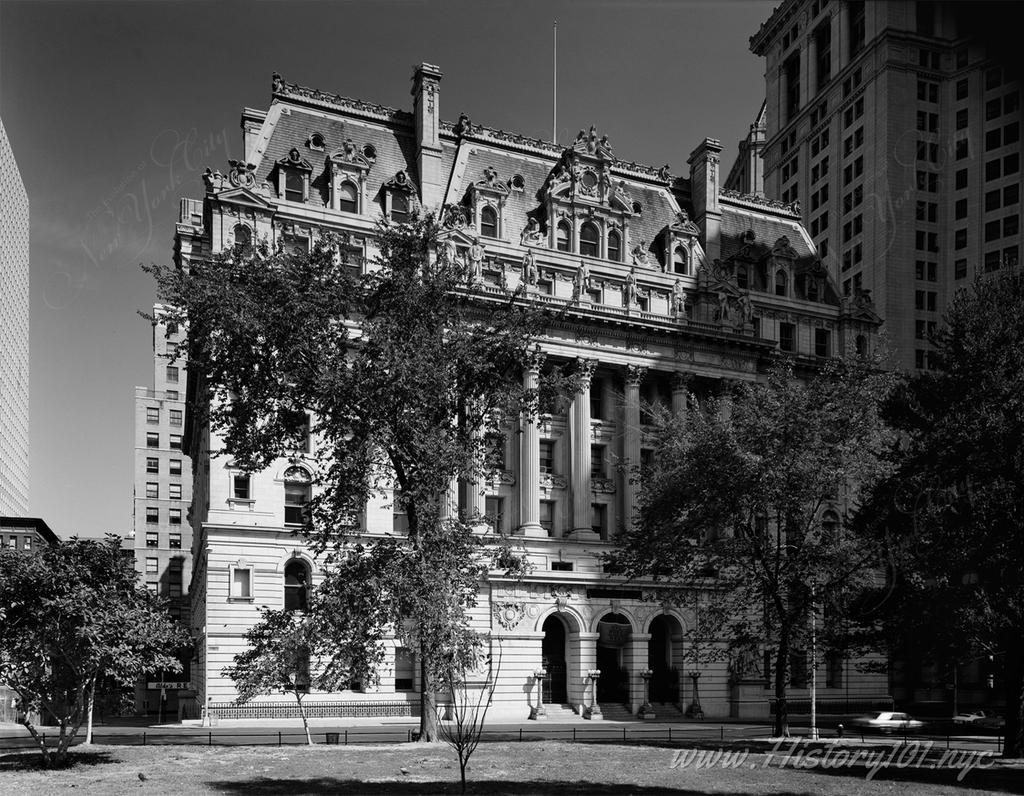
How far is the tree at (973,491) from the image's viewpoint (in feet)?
111

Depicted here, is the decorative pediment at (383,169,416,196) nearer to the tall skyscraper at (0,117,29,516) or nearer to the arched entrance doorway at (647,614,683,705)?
the arched entrance doorway at (647,614,683,705)

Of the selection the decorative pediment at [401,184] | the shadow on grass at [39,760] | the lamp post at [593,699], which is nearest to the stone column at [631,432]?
the lamp post at [593,699]

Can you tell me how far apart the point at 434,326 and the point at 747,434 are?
14248 millimetres

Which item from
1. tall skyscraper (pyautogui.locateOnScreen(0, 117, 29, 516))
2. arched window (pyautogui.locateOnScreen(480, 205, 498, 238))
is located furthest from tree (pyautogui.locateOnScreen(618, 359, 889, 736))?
tall skyscraper (pyautogui.locateOnScreen(0, 117, 29, 516))

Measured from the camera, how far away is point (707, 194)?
79.8 metres

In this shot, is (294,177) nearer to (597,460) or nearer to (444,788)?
(597,460)

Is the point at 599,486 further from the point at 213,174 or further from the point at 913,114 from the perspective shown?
the point at 913,114

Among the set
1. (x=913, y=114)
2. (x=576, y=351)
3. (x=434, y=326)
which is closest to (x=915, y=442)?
(x=434, y=326)

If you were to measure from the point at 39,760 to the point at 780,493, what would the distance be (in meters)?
Result: 28.8

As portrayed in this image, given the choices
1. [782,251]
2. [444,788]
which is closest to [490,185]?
[782,251]

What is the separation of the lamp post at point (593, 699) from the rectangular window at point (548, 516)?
31.8 feet

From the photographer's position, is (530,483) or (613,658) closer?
(530,483)

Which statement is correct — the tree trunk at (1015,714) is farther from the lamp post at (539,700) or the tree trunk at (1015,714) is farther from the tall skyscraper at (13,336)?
the tall skyscraper at (13,336)

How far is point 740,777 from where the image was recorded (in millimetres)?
29469
